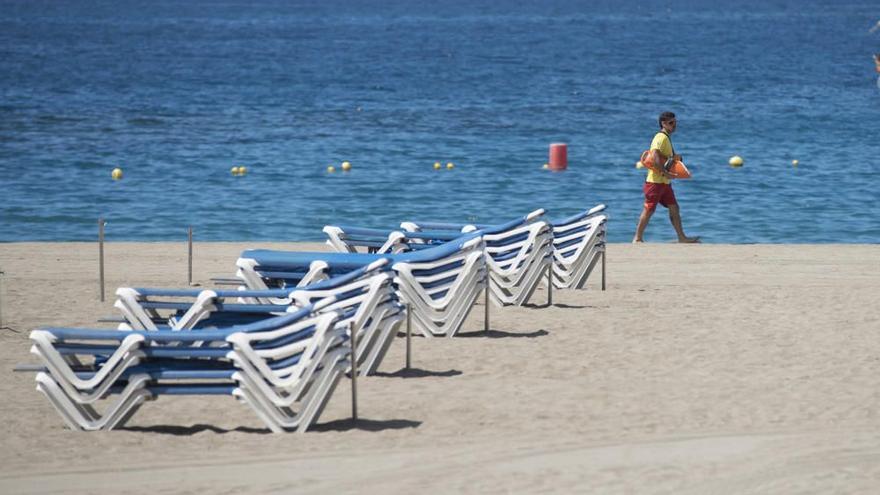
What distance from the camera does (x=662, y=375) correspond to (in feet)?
35.1

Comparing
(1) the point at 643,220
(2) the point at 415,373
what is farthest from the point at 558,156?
(2) the point at 415,373

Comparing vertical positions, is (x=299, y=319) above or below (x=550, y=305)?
above

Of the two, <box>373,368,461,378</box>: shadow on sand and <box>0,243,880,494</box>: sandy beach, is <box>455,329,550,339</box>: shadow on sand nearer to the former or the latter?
<box>0,243,880,494</box>: sandy beach

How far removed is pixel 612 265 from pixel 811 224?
7.98 metres

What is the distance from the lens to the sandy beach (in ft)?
26.8

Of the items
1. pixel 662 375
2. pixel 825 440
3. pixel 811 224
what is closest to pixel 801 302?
pixel 662 375

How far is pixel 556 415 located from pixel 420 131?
28184mm

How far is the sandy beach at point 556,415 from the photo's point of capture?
8164mm

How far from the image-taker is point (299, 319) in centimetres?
957

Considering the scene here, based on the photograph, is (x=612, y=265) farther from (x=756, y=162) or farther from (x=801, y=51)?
(x=801, y=51)

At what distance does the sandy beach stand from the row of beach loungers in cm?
22

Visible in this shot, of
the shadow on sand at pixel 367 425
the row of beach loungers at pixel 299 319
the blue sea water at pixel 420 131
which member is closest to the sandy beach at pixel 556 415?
the shadow on sand at pixel 367 425

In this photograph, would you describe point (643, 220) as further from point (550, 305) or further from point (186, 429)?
point (186, 429)

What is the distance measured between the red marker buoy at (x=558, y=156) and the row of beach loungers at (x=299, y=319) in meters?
14.8
